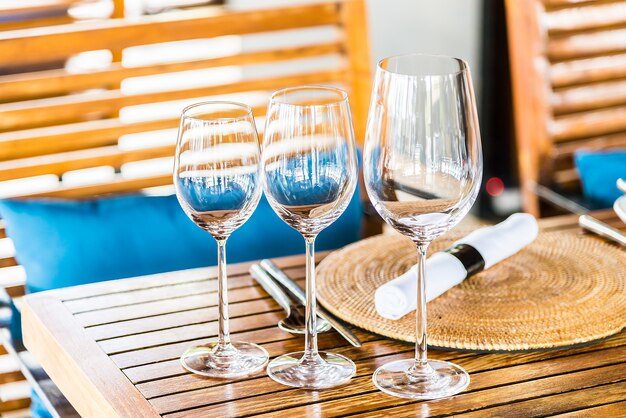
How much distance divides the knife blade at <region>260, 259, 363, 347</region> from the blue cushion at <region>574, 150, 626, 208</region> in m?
0.99

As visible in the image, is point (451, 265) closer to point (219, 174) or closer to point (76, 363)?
point (219, 174)

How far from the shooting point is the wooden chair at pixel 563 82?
2.33 meters

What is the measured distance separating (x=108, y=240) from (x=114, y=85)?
1.37ft

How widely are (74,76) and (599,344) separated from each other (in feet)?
3.98

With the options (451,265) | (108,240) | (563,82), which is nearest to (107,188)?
(108,240)

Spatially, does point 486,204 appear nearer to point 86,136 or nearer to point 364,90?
point 364,90

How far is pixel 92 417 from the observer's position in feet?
3.41

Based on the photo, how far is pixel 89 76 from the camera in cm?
196

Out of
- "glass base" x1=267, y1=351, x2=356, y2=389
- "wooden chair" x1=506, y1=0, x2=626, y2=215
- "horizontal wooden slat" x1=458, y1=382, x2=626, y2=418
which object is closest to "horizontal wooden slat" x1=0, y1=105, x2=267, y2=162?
"wooden chair" x1=506, y1=0, x2=626, y2=215

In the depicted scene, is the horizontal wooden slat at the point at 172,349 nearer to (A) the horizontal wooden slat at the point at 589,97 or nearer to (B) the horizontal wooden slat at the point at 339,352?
(B) the horizontal wooden slat at the point at 339,352

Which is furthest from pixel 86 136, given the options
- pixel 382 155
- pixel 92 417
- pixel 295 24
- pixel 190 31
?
pixel 382 155

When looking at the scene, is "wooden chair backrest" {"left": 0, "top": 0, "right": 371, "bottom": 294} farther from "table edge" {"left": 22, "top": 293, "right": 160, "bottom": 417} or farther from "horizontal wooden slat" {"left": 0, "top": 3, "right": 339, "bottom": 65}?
"table edge" {"left": 22, "top": 293, "right": 160, "bottom": 417}

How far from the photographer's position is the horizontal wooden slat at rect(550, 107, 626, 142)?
239cm

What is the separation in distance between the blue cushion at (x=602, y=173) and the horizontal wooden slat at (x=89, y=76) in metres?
0.61
